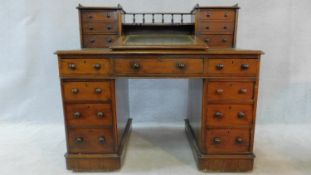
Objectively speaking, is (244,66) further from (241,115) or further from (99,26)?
(99,26)

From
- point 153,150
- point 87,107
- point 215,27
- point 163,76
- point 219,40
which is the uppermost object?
point 215,27

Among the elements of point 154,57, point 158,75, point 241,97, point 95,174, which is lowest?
point 95,174

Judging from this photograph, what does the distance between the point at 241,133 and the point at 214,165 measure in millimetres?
340

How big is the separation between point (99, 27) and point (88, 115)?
0.93 metres

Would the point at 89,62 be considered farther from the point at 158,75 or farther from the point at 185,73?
the point at 185,73

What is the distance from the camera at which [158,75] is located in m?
1.80

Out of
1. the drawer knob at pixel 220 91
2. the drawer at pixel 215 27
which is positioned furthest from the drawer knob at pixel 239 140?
the drawer at pixel 215 27

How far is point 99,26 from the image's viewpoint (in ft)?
7.59

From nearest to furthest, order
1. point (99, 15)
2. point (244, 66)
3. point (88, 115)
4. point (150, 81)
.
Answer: point (244, 66)
point (88, 115)
point (99, 15)
point (150, 81)

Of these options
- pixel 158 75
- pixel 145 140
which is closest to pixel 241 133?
pixel 158 75

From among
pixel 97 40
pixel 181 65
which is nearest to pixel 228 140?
pixel 181 65

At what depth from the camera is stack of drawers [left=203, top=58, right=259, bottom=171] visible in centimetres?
178

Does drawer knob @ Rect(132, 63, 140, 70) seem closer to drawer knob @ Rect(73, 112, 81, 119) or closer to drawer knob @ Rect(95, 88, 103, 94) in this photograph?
drawer knob @ Rect(95, 88, 103, 94)

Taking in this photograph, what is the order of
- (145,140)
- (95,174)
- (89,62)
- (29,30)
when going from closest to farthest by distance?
(89,62), (95,174), (145,140), (29,30)
